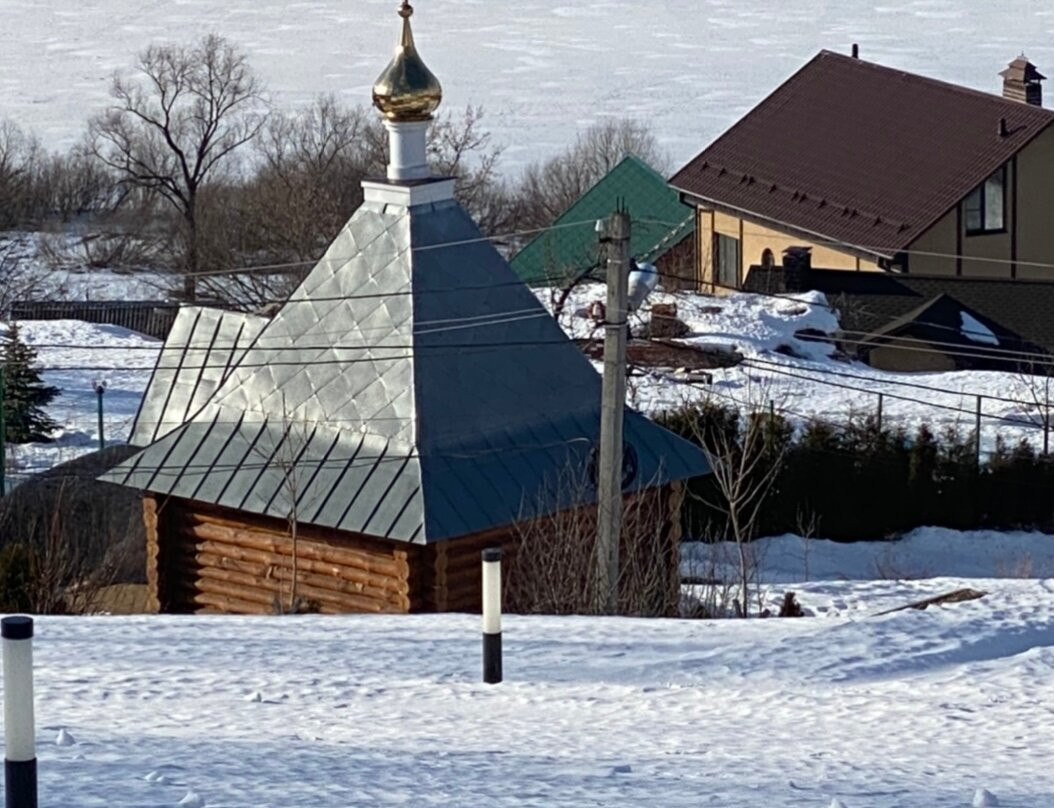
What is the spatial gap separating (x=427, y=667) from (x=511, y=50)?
66.3m

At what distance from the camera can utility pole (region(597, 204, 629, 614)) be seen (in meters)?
13.8

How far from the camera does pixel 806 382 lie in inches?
1183

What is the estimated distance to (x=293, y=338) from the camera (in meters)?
16.6

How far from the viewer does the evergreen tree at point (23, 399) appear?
28734 mm

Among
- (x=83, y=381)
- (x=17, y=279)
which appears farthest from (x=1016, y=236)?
(x=17, y=279)

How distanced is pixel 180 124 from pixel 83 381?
23698mm

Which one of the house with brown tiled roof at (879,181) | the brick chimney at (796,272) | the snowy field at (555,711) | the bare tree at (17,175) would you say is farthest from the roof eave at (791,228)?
the snowy field at (555,711)

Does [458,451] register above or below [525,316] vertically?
below

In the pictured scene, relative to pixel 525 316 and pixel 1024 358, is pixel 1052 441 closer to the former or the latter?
pixel 1024 358

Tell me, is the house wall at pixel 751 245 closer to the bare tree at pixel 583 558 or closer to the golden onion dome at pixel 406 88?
the bare tree at pixel 583 558

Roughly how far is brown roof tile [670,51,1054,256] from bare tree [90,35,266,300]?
1570 cm

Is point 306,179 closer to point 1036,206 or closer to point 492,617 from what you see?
point 1036,206

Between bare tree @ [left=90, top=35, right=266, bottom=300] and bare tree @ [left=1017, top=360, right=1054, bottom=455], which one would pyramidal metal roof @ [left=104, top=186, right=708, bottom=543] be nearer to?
bare tree @ [left=1017, top=360, right=1054, bottom=455]

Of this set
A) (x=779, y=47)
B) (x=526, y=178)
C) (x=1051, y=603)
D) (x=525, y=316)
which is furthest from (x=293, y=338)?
(x=779, y=47)
